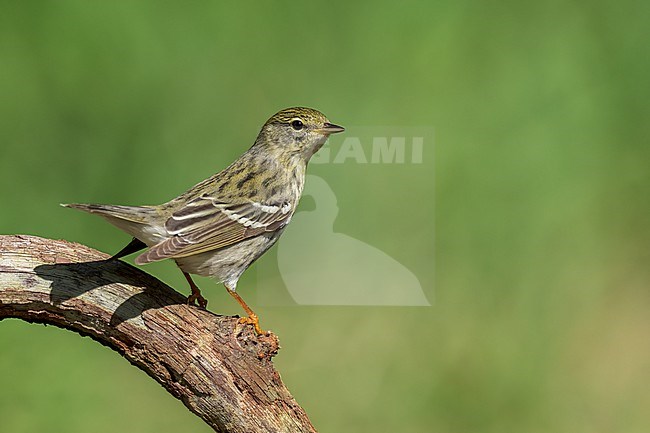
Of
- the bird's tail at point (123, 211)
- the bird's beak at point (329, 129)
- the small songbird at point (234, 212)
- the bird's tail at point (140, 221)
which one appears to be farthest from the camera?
the bird's beak at point (329, 129)

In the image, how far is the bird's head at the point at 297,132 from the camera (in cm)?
419

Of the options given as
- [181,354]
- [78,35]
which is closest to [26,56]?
[78,35]

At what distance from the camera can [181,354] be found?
3297mm

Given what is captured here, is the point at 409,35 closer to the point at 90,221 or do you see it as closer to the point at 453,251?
the point at 453,251

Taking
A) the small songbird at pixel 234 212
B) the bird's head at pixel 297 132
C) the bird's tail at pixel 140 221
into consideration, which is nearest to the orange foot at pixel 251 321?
the small songbird at pixel 234 212

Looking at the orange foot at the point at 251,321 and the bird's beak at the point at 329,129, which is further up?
the bird's beak at the point at 329,129

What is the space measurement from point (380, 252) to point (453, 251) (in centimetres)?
47

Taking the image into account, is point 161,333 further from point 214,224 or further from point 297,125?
point 297,125

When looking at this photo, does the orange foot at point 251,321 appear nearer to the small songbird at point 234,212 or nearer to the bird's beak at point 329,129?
the small songbird at point 234,212

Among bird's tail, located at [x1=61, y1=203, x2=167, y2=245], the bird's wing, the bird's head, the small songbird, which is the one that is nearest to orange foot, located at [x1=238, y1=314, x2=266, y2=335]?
the small songbird

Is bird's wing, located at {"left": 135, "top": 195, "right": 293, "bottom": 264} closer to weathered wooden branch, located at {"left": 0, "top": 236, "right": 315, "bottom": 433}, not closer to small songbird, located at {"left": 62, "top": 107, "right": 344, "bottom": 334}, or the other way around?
small songbird, located at {"left": 62, "top": 107, "right": 344, "bottom": 334}

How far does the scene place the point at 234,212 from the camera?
3.80 m

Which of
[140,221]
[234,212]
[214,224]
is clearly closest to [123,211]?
[140,221]

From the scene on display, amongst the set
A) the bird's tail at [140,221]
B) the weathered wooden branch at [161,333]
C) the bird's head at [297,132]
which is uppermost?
the bird's head at [297,132]
